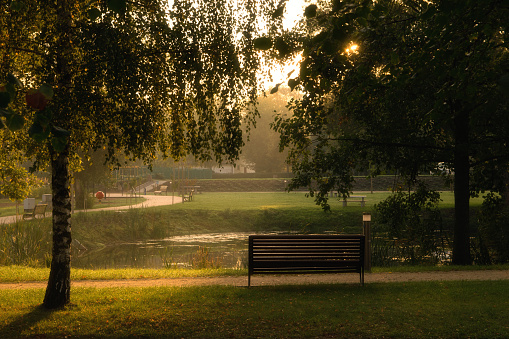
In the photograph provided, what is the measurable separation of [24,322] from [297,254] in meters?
4.36

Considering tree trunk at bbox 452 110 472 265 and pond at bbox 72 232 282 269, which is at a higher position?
tree trunk at bbox 452 110 472 265

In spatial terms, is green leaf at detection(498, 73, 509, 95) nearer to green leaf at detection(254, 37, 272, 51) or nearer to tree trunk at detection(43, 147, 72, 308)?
green leaf at detection(254, 37, 272, 51)

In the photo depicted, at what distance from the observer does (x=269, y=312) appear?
22.6 feet

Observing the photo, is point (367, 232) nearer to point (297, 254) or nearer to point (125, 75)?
point (297, 254)

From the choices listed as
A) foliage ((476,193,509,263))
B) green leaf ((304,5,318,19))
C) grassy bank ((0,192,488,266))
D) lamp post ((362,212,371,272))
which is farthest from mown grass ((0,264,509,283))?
green leaf ((304,5,318,19))

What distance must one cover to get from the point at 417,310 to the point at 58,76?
622 centimetres

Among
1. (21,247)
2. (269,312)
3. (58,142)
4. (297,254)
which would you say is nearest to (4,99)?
(58,142)

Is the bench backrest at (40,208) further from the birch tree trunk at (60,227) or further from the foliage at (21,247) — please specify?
the birch tree trunk at (60,227)

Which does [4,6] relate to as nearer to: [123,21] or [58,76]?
[58,76]

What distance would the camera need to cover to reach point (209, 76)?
767 centimetres

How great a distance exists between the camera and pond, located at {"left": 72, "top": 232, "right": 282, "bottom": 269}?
50.8 ft

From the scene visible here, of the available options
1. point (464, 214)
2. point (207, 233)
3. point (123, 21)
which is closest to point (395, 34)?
point (464, 214)

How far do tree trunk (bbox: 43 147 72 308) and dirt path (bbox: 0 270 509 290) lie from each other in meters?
1.91

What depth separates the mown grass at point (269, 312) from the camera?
604cm
